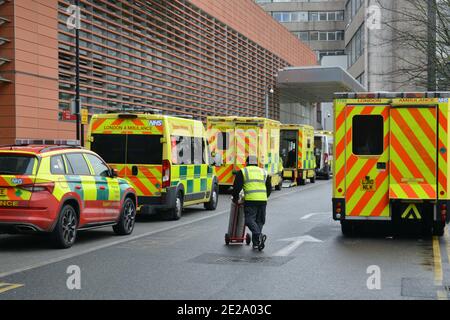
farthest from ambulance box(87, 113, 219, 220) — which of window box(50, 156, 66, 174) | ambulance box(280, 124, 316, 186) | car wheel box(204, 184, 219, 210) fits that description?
ambulance box(280, 124, 316, 186)

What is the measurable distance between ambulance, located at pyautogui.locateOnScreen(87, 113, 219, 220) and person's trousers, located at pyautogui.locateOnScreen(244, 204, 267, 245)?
4539 millimetres

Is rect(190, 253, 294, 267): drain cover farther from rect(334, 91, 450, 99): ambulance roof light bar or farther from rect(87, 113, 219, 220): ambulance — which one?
rect(87, 113, 219, 220): ambulance

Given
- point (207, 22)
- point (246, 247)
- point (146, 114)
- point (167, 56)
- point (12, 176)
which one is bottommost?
point (246, 247)

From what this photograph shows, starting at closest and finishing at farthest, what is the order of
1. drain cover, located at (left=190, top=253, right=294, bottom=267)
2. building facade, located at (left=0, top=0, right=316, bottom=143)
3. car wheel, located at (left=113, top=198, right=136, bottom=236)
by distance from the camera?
drain cover, located at (left=190, top=253, right=294, bottom=267), car wheel, located at (left=113, top=198, right=136, bottom=236), building facade, located at (left=0, top=0, right=316, bottom=143)

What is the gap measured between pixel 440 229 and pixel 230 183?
1328 centimetres

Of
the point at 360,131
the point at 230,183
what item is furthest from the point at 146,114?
the point at 230,183

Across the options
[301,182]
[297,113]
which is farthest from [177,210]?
[297,113]

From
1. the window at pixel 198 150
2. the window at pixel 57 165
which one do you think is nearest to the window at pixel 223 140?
the window at pixel 198 150

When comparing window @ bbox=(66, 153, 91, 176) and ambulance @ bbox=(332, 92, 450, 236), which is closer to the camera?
window @ bbox=(66, 153, 91, 176)

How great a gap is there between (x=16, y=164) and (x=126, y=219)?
2.92m

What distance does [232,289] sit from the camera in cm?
816

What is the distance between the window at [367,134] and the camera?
43.3 ft

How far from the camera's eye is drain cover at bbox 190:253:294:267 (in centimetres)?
1025
